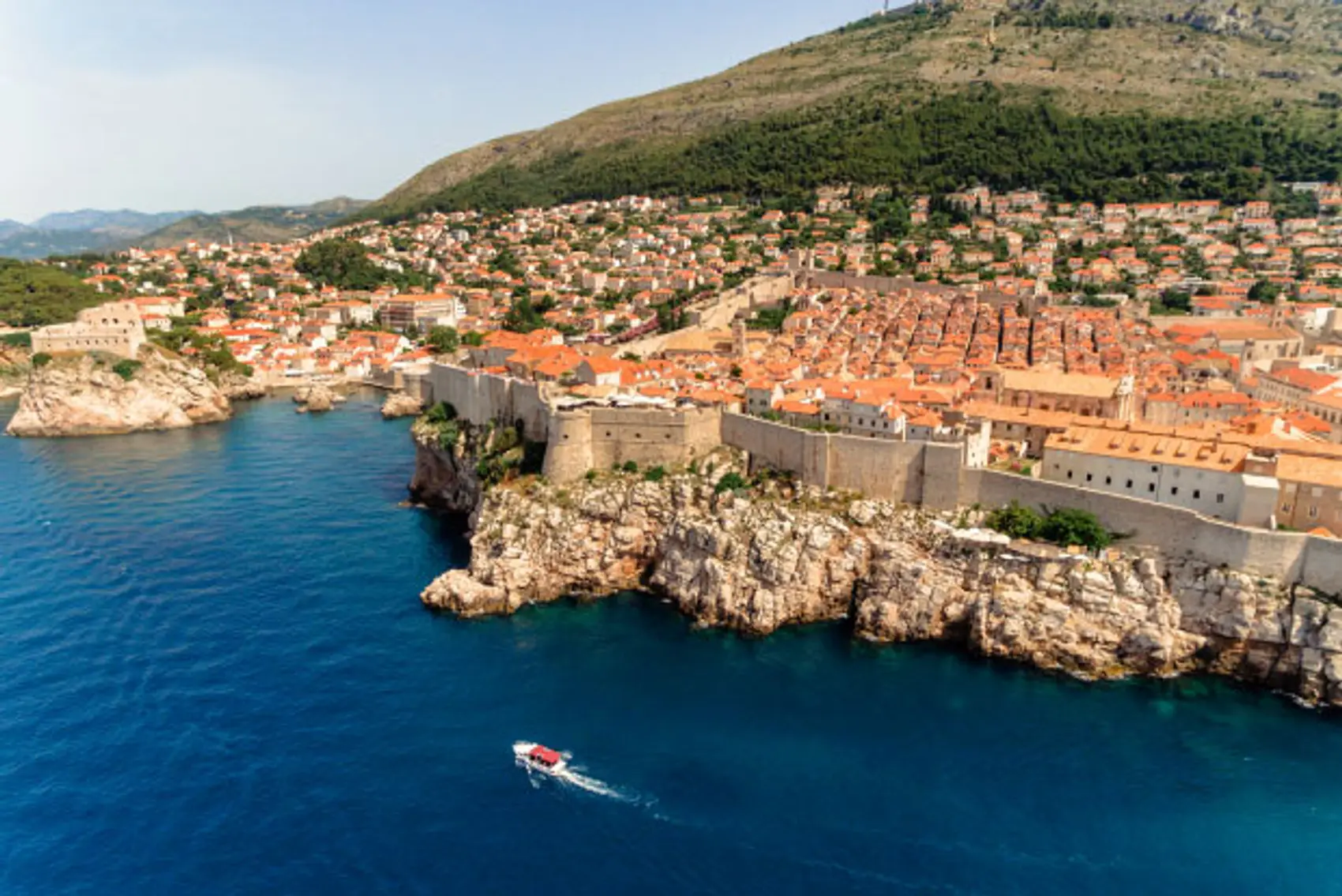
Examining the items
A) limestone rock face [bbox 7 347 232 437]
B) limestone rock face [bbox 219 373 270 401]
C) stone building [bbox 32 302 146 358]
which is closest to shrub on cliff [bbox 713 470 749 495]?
limestone rock face [bbox 7 347 232 437]

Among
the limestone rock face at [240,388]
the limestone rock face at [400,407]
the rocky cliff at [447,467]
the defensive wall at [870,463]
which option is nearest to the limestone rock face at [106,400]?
the limestone rock face at [240,388]

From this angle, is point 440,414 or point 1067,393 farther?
point 440,414

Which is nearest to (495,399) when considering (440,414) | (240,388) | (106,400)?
(440,414)

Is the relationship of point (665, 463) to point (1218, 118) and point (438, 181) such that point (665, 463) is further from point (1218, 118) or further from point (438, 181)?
point (438, 181)

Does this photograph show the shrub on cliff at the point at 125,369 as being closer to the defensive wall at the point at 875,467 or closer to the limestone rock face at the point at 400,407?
the limestone rock face at the point at 400,407

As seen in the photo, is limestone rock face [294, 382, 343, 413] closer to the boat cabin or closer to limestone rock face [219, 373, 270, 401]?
limestone rock face [219, 373, 270, 401]

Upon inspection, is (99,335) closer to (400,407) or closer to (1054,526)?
(400,407)
